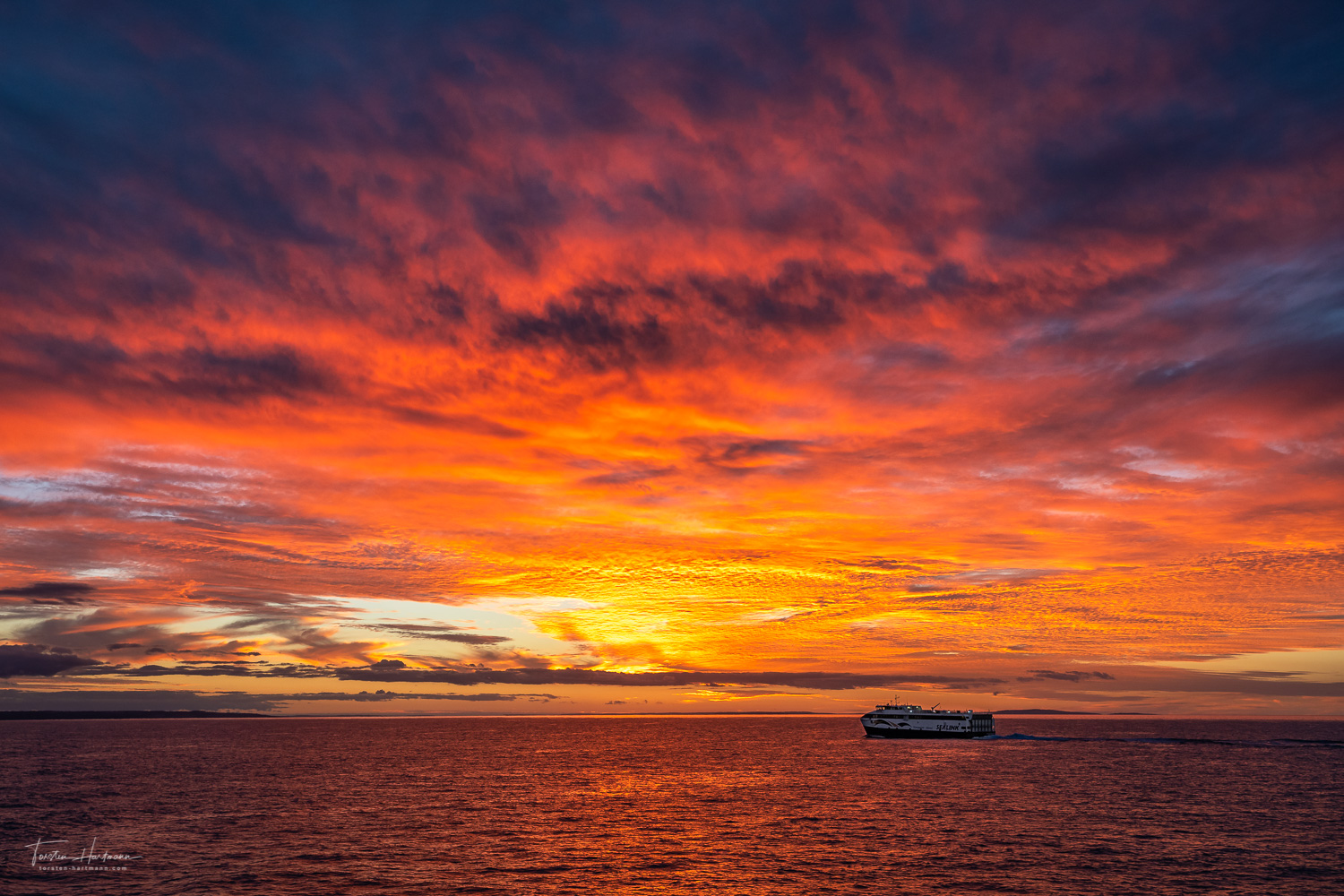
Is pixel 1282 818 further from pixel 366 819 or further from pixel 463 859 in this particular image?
pixel 366 819

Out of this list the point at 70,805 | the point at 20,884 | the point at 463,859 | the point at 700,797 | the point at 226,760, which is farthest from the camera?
the point at 226,760

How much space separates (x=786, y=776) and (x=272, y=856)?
323 ft

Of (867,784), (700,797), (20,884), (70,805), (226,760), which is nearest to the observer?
(20,884)

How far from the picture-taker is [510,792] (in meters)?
123

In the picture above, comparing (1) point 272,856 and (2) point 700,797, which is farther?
(2) point 700,797

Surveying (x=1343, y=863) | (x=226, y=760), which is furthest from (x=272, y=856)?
(x=226, y=760)

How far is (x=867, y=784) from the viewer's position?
13338 centimetres

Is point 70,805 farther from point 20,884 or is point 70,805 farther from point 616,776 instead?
point 616,776

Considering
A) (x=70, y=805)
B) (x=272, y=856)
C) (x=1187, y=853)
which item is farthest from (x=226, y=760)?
(x=1187, y=853)

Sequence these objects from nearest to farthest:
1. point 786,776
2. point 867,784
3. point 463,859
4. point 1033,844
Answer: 1. point 463,859
2. point 1033,844
3. point 867,784
4. point 786,776

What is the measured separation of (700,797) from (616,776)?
37.4 meters

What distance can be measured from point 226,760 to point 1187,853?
182990mm

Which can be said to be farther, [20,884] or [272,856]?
[272,856]

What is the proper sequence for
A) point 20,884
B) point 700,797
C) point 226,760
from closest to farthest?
1. point 20,884
2. point 700,797
3. point 226,760
